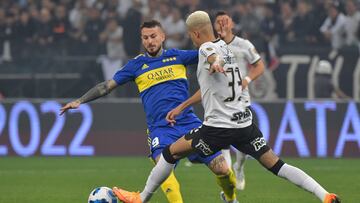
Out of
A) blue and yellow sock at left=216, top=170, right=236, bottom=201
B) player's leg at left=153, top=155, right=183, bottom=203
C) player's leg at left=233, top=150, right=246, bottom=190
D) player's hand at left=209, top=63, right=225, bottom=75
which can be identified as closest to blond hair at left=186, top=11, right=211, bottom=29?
player's hand at left=209, top=63, right=225, bottom=75

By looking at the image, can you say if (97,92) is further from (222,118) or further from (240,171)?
(240,171)

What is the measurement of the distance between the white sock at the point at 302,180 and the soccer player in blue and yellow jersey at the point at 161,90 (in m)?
0.79

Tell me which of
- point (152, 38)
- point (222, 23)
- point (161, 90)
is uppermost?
point (152, 38)

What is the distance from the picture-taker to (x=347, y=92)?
1980 cm

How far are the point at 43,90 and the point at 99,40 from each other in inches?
107

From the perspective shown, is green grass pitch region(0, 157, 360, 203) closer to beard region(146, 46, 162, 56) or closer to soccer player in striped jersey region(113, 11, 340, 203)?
soccer player in striped jersey region(113, 11, 340, 203)

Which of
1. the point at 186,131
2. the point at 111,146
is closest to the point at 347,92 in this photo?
the point at 111,146

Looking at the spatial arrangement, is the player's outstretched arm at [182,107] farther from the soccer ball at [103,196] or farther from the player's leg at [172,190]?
the soccer ball at [103,196]

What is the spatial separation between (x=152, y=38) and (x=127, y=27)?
12277mm

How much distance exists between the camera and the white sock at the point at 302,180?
9.25 meters

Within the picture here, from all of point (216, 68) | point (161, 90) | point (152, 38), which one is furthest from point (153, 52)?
point (216, 68)

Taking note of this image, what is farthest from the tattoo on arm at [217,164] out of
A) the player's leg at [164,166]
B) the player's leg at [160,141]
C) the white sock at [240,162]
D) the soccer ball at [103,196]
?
the white sock at [240,162]

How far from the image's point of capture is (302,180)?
9336mm

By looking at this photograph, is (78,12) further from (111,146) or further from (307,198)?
(307,198)
